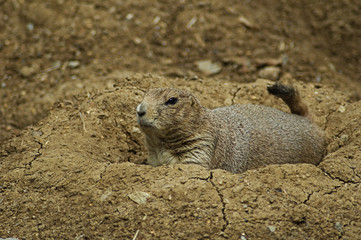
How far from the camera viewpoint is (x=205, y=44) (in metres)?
7.15

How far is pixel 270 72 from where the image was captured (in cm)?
690

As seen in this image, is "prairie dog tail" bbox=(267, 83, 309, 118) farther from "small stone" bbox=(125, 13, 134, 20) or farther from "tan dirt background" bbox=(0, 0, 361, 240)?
"small stone" bbox=(125, 13, 134, 20)

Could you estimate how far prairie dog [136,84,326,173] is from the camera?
14.3 ft

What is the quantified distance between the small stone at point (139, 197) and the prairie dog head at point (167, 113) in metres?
0.86

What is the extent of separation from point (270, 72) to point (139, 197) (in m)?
4.18

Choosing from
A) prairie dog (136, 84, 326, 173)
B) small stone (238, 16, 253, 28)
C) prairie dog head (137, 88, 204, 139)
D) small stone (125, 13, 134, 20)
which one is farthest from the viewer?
small stone (238, 16, 253, 28)

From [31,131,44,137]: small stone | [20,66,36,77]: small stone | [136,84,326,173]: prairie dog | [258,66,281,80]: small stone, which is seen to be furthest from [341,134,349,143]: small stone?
[20,66,36,77]: small stone

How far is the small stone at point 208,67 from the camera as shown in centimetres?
679

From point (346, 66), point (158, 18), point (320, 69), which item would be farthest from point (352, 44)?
point (158, 18)

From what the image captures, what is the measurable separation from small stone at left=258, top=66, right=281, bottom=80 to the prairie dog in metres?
1.32

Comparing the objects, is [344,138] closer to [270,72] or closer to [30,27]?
[270,72]

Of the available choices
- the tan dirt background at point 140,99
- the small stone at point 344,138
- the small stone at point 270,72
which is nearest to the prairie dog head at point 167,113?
the tan dirt background at point 140,99

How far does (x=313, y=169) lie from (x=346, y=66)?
3986 mm

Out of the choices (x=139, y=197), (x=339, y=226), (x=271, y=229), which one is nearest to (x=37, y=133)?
(x=139, y=197)
